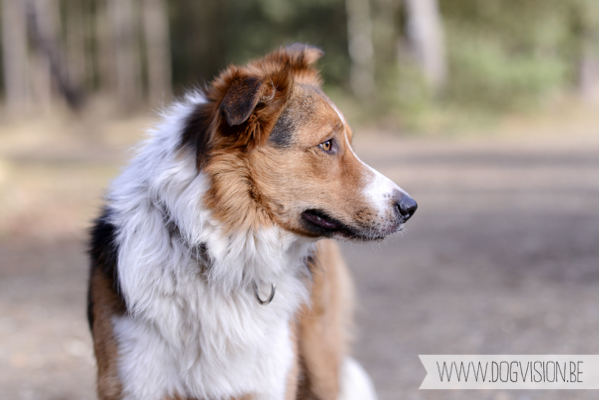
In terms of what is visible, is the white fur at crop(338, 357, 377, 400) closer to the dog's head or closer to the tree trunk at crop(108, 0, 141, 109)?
the dog's head

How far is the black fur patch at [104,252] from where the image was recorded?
2.78m

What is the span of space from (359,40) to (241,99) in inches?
948

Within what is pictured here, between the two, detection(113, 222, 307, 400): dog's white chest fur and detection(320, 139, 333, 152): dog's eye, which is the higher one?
detection(320, 139, 333, 152): dog's eye

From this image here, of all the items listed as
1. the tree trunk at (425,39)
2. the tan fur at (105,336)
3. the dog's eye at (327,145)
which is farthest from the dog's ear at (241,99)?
the tree trunk at (425,39)

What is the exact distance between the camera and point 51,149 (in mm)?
18719

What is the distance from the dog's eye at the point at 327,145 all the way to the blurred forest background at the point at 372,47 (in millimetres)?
10764

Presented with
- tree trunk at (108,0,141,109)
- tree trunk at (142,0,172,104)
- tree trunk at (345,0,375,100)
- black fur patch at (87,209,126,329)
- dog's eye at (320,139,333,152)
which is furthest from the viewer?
tree trunk at (142,0,172,104)

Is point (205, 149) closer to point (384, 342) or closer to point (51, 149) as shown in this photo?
point (384, 342)

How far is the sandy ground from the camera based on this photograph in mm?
4617

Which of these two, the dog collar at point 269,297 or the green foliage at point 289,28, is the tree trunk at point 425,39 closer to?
the green foliage at point 289,28

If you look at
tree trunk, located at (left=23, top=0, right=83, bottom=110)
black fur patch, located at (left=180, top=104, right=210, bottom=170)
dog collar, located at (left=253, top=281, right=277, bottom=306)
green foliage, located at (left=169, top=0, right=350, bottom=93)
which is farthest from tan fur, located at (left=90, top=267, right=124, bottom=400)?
green foliage, located at (left=169, top=0, right=350, bottom=93)

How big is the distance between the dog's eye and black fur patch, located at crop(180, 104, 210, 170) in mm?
625

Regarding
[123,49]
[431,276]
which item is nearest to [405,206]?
[431,276]

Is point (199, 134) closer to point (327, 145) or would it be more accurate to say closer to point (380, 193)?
point (327, 145)
